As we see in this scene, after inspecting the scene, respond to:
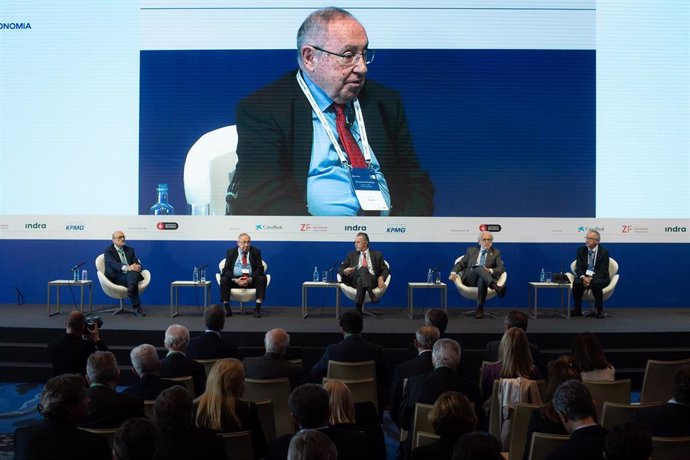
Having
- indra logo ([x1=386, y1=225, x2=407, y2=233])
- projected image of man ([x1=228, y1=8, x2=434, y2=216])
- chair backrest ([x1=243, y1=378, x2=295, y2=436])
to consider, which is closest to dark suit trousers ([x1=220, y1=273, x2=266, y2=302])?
projected image of man ([x1=228, y1=8, x2=434, y2=216])

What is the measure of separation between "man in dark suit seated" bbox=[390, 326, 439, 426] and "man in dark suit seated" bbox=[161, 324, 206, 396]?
1.12 meters

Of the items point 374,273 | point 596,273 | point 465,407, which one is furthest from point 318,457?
point 596,273

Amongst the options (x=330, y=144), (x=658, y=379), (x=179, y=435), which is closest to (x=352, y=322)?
(x=658, y=379)

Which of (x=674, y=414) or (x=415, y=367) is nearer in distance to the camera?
(x=674, y=414)

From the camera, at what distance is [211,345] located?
4934 millimetres

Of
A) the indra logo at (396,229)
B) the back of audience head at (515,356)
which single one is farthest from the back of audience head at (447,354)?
the indra logo at (396,229)

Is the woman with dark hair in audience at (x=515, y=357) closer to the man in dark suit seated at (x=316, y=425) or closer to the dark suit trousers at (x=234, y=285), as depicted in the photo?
the man in dark suit seated at (x=316, y=425)

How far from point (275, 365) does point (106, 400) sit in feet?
3.78

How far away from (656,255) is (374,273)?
3.84 meters

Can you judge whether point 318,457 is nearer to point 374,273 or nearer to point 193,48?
point 374,273

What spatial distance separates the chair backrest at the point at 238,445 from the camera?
291 cm

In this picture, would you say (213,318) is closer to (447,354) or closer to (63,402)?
(447,354)

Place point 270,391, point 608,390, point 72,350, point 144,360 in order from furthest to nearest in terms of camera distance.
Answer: point 72,350
point 270,391
point 608,390
point 144,360

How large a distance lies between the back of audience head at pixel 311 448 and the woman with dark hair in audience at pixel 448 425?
0.59m
